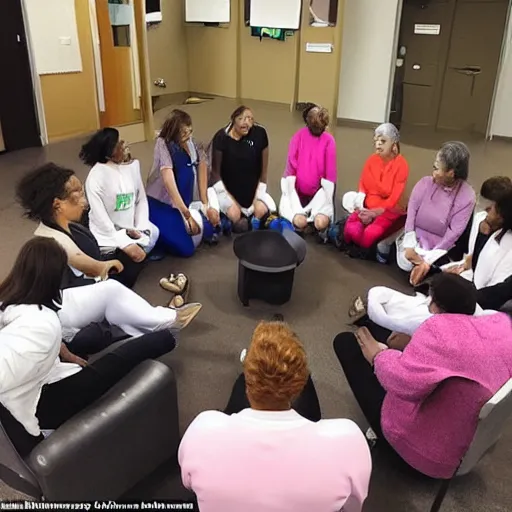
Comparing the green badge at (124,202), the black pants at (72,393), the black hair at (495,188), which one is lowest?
the black pants at (72,393)

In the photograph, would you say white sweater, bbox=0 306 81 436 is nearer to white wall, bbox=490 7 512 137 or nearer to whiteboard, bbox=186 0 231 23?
white wall, bbox=490 7 512 137

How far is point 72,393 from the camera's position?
1.51m

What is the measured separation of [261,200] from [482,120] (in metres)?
4.25

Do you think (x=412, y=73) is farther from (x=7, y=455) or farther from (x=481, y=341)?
(x=7, y=455)

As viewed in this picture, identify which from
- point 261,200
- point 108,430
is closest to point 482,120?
point 261,200

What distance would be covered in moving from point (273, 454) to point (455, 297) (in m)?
0.82

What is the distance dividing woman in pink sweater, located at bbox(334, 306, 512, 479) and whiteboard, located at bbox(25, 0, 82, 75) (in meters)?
5.27

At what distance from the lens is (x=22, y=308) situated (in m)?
1.39

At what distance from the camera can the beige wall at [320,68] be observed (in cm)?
676

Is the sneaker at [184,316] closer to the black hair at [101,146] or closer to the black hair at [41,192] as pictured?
the black hair at [41,192]

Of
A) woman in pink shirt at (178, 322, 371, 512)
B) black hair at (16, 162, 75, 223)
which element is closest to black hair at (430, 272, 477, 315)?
woman in pink shirt at (178, 322, 371, 512)

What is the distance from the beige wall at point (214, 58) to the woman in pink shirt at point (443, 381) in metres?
7.34

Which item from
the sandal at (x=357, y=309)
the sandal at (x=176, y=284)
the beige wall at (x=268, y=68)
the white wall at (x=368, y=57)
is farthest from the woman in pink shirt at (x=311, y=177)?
the beige wall at (x=268, y=68)

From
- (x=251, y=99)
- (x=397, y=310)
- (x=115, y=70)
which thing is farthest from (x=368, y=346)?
(x=251, y=99)
